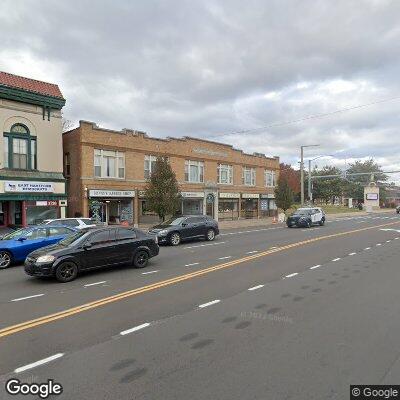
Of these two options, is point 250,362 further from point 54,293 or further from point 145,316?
point 54,293

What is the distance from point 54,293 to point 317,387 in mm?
6544

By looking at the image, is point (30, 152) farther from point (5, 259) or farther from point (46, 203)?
point (5, 259)

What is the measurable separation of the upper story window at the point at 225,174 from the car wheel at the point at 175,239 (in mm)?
20420

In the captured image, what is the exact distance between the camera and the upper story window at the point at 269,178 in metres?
46.1

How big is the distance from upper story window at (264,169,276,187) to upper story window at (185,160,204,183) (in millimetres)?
11234

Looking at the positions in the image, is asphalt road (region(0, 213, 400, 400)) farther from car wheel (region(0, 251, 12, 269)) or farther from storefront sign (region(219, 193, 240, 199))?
storefront sign (region(219, 193, 240, 199))

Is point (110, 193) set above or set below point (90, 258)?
above

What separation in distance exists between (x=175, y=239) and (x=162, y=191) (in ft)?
20.8

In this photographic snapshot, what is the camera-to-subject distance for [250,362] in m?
4.95

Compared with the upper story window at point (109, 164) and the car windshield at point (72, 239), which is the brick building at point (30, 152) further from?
the car windshield at point (72, 239)

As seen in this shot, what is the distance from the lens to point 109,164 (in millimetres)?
29812

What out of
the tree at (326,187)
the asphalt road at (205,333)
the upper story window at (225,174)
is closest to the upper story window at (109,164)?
the upper story window at (225,174)

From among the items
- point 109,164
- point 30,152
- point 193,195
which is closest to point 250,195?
point 193,195

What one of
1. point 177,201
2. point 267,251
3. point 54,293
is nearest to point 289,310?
point 54,293
